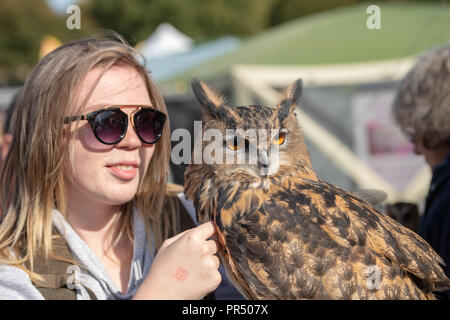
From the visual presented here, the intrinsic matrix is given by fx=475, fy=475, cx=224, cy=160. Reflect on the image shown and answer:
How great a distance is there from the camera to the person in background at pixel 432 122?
207 centimetres

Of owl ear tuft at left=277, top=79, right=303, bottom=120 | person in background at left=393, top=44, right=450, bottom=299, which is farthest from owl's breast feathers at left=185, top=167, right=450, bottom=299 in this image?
person in background at left=393, top=44, right=450, bottom=299

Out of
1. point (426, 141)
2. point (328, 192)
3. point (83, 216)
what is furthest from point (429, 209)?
point (83, 216)

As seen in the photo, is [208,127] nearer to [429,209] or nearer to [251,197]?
[251,197]

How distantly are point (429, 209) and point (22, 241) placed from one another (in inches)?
66.9

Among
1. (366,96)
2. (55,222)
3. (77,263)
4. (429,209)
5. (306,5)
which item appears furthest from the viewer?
(306,5)

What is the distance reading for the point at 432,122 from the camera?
7.27ft

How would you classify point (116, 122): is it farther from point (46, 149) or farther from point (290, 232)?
point (290, 232)

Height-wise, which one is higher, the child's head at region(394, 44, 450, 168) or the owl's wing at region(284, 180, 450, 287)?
the child's head at region(394, 44, 450, 168)

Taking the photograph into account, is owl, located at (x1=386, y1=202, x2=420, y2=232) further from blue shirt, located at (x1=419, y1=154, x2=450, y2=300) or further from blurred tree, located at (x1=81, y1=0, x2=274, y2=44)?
blurred tree, located at (x1=81, y1=0, x2=274, y2=44)

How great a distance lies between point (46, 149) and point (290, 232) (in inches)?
34.3

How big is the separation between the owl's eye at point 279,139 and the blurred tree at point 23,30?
22.0 m

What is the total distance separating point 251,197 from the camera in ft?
4.75

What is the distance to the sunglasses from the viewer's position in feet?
5.11

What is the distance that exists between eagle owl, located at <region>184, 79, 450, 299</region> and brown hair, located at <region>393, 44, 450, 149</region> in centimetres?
90
